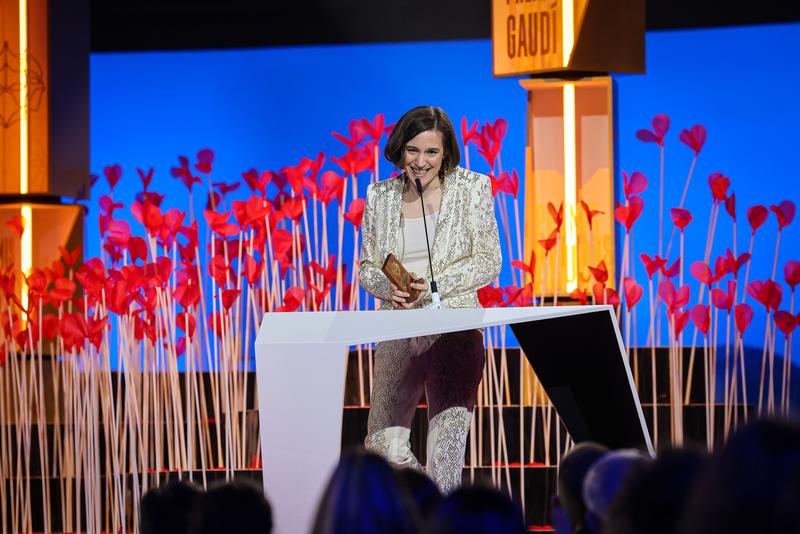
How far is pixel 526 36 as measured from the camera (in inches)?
128

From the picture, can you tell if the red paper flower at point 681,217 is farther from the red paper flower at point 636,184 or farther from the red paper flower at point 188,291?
the red paper flower at point 188,291

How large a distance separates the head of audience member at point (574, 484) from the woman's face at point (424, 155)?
1.14 meters

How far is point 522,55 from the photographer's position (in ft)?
10.7

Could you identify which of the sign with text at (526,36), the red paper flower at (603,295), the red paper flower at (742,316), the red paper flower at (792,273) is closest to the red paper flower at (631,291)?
the red paper flower at (603,295)

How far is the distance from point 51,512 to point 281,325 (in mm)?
1736

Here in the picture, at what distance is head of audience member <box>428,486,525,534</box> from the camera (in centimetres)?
76

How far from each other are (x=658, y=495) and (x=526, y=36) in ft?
8.64

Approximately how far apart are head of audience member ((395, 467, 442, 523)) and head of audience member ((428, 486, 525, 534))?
0.21 feet

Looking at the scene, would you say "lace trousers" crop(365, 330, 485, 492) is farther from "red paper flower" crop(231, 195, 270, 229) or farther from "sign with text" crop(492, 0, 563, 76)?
"sign with text" crop(492, 0, 563, 76)

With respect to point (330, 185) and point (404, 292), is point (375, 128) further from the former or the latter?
point (404, 292)

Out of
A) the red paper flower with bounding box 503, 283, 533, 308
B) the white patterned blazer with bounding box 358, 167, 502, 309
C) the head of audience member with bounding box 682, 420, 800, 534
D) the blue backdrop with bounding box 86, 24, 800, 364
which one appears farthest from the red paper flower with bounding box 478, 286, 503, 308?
the head of audience member with bounding box 682, 420, 800, 534

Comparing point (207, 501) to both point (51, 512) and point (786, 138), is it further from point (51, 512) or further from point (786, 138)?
point (786, 138)

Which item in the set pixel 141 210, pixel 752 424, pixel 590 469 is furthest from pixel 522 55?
pixel 752 424

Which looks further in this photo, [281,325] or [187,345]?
[187,345]
